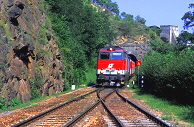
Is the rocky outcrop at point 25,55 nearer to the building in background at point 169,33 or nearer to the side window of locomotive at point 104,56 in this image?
the side window of locomotive at point 104,56

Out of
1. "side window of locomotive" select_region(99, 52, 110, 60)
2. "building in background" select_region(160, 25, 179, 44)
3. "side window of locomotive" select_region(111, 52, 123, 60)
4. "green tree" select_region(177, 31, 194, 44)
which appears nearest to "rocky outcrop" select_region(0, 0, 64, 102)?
"side window of locomotive" select_region(99, 52, 110, 60)

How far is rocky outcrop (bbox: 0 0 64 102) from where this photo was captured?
563 inches

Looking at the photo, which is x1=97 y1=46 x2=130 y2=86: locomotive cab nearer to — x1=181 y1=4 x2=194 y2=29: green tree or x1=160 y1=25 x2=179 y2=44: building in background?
x1=181 y1=4 x2=194 y2=29: green tree

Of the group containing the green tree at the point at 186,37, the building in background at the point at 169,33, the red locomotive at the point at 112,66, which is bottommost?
the red locomotive at the point at 112,66

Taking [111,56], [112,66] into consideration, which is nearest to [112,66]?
[112,66]

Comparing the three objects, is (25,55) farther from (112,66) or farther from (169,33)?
(169,33)

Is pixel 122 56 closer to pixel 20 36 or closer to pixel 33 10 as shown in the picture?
pixel 33 10

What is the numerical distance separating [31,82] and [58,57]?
27.6 feet

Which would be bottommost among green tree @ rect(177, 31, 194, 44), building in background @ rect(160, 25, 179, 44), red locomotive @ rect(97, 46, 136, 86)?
red locomotive @ rect(97, 46, 136, 86)

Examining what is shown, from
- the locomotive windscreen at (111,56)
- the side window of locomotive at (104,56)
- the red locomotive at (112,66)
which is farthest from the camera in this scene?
the side window of locomotive at (104,56)

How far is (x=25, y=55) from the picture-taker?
1697 centimetres

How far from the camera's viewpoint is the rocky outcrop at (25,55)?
1431cm

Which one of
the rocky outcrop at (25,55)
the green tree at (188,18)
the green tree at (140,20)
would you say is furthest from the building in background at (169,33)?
the rocky outcrop at (25,55)

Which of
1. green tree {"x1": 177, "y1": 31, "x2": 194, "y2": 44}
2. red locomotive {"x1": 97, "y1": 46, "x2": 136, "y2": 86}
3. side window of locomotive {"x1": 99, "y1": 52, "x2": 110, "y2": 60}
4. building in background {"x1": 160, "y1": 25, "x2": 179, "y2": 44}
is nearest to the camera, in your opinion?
red locomotive {"x1": 97, "y1": 46, "x2": 136, "y2": 86}
